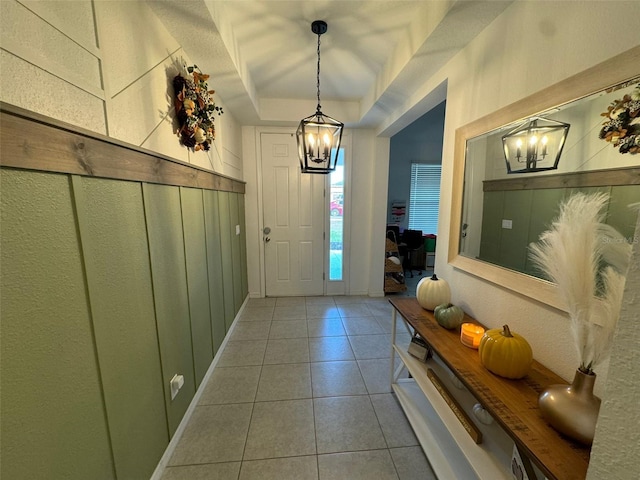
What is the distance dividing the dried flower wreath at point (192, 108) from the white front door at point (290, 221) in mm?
1746

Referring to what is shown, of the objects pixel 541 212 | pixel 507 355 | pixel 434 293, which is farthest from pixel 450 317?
pixel 541 212

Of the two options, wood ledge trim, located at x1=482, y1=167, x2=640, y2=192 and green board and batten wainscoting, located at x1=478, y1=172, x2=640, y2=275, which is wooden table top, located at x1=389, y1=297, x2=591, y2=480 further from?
wood ledge trim, located at x1=482, y1=167, x2=640, y2=192

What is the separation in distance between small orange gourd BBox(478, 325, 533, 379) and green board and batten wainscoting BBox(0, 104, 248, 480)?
1490 millimetres

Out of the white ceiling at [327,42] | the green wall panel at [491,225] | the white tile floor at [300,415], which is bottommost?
the white tile floor at [300,415]

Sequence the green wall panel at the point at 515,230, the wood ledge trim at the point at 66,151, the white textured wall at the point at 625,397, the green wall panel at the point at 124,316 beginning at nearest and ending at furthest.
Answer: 1. the white textured wall at the point at 625,397
2. the wood ledge trim at the point at 66,151
3. the green wall panel at the point at 124,316
4. the green wall panel at the point at 515,230

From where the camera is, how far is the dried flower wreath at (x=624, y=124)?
30.1 inches

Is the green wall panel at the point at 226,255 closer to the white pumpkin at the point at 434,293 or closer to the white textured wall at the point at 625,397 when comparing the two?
the white pumpkin at the point at 434,293

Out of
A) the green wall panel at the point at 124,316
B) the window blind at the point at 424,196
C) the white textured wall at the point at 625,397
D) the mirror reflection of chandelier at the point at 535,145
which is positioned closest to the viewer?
the white textured wall at the point at 625,397

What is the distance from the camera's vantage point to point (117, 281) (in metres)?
1.01

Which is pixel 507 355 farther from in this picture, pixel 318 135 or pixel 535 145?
pixel 318 135

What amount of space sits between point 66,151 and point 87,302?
19.3 inches

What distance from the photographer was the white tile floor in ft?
4.49

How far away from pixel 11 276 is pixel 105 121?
0.64m

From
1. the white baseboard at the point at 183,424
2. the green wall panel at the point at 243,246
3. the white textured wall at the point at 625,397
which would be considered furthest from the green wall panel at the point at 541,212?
the green wall panel at the point at 243,246
